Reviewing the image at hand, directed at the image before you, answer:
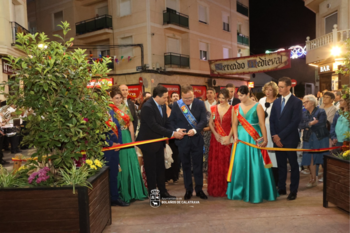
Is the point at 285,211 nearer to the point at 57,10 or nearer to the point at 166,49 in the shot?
the point at 166,49

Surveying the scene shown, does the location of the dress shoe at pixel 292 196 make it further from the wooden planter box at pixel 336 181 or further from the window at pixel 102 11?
the window at pixel 102 11

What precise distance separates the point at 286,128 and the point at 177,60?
1545 cm

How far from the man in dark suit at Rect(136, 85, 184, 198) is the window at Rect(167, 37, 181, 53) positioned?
15372mm

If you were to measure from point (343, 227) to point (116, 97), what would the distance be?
3.88 meters

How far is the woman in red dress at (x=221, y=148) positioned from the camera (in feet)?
17.6

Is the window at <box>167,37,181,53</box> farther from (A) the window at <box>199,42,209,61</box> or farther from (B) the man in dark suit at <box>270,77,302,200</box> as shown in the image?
(B) the man in dark suit at <box>270,77,302,200</box>

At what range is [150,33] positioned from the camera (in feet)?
59.9

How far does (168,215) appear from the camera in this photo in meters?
4.37

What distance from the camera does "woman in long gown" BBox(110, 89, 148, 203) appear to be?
5.08 m

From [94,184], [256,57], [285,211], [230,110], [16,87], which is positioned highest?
[256,57]

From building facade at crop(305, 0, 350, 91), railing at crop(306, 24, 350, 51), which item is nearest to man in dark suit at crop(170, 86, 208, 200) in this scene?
building facade at crop(305, 0, 350, 91)

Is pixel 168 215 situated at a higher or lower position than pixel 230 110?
lower

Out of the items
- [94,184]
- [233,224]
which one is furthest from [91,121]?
[233,224]

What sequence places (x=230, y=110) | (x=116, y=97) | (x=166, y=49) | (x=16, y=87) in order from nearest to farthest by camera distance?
(x=16, y=87), (x=116, y=97), (x=230, y=110), (x=166, y=49)
